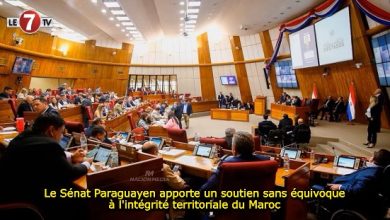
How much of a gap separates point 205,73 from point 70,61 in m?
9.40

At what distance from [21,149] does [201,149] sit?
251 centimetres

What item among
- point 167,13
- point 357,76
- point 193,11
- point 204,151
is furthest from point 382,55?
point 167,13

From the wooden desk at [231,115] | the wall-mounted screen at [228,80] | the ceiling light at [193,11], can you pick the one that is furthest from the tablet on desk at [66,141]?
the wall-mounted screen at [228,80]

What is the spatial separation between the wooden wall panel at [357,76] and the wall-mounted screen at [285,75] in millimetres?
1694

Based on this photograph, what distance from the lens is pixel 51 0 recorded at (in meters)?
9.23

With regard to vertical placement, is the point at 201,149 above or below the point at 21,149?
below

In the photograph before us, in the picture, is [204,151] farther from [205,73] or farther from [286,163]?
[205,73]

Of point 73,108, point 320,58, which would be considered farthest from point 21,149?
point 320,58

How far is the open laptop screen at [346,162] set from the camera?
3.54 meters

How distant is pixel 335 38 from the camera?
934cm

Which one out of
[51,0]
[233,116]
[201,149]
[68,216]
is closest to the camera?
[68,216]

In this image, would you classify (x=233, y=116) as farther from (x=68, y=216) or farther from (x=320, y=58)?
(x=68, y=216)

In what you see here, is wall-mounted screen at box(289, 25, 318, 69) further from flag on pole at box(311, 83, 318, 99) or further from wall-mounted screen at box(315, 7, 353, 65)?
flag on pole at box(311, 83, 318, 99)

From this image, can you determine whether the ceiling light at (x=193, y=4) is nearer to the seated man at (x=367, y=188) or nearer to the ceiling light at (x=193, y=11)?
the ceiling light at (x=193, y=11)
